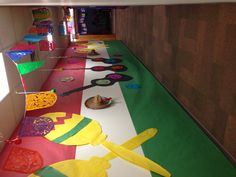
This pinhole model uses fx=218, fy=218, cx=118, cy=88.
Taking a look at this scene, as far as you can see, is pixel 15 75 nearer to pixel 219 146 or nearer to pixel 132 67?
pixel 219 146

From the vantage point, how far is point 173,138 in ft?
5.29

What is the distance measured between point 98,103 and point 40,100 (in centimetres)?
84

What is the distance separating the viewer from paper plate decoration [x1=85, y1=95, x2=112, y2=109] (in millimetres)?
2053

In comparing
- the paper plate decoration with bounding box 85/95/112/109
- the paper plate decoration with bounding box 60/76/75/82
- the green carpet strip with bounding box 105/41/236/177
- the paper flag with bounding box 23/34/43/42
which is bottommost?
the green carpet strip with bounding box 105/41/236/177

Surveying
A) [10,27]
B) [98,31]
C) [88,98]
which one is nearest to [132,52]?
Result: [88,98]

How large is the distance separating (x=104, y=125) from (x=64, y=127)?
320 mm

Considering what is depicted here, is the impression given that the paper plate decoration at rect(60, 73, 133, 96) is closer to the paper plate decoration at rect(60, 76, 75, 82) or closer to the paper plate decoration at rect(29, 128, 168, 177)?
the paper plate decoration at rect(60, 76, 75, 82)

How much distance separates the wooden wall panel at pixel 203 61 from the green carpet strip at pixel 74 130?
0.93m

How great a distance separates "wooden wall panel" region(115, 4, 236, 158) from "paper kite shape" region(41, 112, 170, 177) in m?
0.57

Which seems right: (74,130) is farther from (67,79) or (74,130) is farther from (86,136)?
(67,79)

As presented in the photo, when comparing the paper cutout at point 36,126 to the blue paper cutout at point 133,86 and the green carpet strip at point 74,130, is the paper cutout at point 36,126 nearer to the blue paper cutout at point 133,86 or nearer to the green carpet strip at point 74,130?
the green carpet strip at point 74,130

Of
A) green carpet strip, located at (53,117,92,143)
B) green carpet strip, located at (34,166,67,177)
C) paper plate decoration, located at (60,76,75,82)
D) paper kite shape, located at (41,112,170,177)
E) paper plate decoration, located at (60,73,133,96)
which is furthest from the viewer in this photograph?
paper plate decoration, located at (60,76,75,82)

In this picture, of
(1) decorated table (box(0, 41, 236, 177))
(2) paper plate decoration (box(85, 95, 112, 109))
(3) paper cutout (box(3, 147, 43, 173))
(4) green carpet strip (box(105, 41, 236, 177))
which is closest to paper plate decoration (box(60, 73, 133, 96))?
(1) decorated table (box(0, 41, 236, 177))

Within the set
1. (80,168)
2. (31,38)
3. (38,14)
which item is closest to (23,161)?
(80,168)
